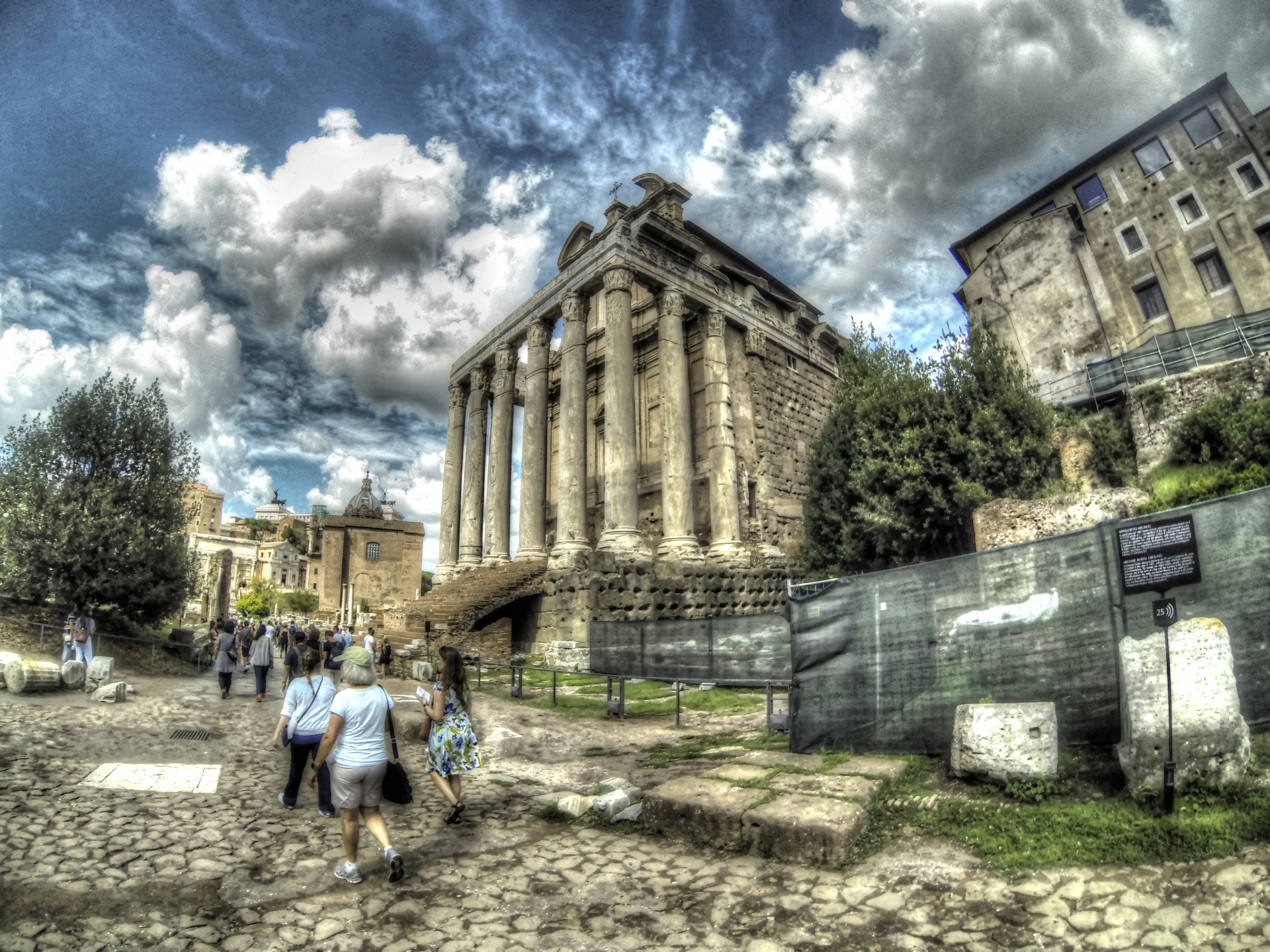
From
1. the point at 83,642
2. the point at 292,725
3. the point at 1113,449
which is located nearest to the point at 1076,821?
the point at 292,725

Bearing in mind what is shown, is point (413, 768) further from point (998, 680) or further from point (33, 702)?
point (33, 702)

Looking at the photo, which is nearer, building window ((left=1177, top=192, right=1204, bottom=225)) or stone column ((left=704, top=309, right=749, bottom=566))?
stone column ((left=704, top=309, right=749, bottom=566))

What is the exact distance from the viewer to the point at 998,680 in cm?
534

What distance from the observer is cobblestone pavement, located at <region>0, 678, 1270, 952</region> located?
3.35 m

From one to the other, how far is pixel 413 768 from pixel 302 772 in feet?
5.77

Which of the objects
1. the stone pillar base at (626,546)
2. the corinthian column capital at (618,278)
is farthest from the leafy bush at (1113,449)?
the corinthian column capital at (618,278)

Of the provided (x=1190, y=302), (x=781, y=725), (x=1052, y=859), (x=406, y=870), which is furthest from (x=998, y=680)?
(x=1190, y=302)

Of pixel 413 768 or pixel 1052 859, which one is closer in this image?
pixel 1052 859

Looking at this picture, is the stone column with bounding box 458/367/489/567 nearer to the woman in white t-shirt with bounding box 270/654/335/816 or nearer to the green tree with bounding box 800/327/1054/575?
the green tree with bounding box 800/327/1054/575

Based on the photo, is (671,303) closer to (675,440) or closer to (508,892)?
(675,440)

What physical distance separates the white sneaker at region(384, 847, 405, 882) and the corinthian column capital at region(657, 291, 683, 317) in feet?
61.1

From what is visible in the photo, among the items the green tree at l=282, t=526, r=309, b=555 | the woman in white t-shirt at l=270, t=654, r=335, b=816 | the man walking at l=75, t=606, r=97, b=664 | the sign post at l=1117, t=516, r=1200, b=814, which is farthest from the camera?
the green tree at l=282, t=526, r=309, b=555

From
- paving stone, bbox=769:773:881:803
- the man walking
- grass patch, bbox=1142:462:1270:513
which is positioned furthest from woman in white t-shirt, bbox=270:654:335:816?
grass patch, bbox=1142:462:1270:513

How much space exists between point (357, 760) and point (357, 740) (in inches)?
4.7
